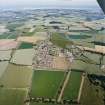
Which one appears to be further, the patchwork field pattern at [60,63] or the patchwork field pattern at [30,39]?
the patchwork field pattern at [30,39]

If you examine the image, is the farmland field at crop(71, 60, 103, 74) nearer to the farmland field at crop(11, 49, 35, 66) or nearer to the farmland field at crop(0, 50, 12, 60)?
the farmland field at crop(11, 49, 35, 66)

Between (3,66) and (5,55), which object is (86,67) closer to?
(3,66)

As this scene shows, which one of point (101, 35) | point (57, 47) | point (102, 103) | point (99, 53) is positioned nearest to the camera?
point (102, 103)

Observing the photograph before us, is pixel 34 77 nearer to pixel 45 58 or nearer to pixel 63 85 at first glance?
pixel 63 85

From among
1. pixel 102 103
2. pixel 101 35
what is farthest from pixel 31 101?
pixel 101 35

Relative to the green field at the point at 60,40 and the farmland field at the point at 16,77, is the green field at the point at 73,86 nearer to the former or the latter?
the farmland field at the point at 16,77

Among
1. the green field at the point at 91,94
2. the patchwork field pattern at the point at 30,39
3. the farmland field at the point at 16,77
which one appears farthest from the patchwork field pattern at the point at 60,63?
the patchwork field pattern at the point at 30,39

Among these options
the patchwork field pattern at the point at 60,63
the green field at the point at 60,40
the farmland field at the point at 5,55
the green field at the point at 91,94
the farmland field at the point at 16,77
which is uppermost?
the green field at the point at 91,94
